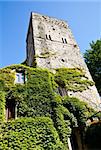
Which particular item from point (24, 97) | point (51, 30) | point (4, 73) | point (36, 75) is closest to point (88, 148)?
point (24, 97)

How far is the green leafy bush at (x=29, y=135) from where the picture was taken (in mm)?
11164

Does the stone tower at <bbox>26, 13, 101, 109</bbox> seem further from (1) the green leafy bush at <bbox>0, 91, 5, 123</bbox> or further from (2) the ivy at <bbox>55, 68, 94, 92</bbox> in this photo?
(1) the green leafy bush at <bbox>0, 91, 5, 123</bbox>

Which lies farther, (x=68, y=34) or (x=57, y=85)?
(x=68, y=34)

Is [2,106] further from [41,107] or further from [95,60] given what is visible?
[95,60]

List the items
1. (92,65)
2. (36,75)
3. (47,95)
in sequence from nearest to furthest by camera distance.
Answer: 1. (47,95)
2. (36,75)
3. (92,65)

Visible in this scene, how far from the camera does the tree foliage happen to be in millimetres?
27695

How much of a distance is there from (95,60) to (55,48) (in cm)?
955

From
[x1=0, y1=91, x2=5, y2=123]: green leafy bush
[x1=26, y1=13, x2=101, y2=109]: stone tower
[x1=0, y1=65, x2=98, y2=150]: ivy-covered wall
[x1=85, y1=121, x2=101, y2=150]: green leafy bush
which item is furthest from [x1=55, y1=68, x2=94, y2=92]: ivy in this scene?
[x1=0, y1=91, x2=5, y2=123]: green leafy bush

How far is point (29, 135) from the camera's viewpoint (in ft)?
38.3

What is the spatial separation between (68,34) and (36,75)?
11.2 metres

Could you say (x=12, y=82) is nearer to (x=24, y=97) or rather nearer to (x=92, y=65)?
(x=24, y=97)

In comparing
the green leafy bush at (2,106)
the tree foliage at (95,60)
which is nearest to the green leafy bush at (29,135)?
the green leafy bush at (2,106)

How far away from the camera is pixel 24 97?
13930 mm

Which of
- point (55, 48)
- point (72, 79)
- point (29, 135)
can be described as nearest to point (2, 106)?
point (29, 135)
